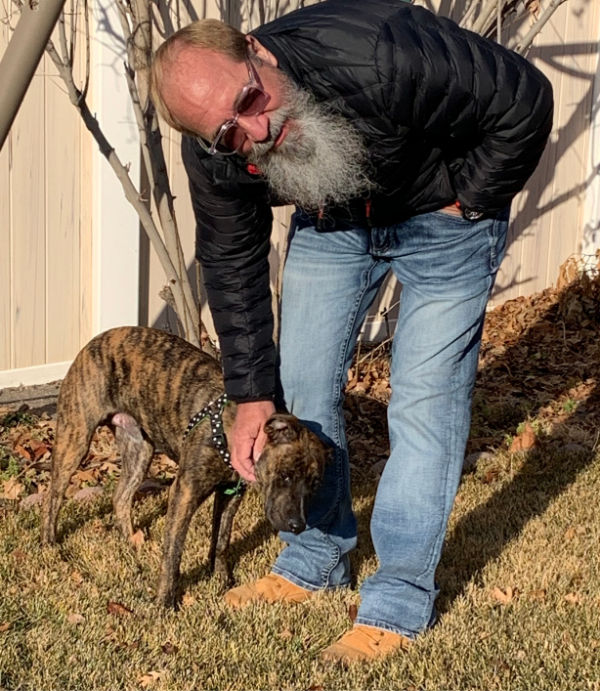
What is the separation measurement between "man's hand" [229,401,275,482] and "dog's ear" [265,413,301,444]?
0.10 feet

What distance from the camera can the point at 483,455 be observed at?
6473 millimetres

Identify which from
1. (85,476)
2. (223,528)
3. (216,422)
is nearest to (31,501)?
(85,476)

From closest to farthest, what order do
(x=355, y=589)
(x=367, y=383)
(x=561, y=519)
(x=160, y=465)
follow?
1. (x=355, y=589)
2. (x=561, y=519)
3. (x=160, y=465)
4. (x=367, y=383)

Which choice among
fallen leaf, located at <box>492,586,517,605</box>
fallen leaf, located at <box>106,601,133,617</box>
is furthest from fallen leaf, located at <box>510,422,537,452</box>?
fallen leaf, located at <box>106,601,133,617</box>

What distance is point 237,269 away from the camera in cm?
397

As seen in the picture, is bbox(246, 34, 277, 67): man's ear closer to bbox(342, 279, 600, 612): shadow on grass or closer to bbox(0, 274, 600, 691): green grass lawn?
bbox(0, 274, 600, 691): green grass lawn

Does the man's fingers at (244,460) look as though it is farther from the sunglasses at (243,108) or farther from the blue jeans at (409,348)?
the sunglasses at (243,108)

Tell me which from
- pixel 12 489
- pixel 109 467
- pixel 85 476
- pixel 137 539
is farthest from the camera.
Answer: pixel 109 467

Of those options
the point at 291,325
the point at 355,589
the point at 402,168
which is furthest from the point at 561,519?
the point at 402,168

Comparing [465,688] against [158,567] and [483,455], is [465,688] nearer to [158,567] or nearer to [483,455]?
[158,567]

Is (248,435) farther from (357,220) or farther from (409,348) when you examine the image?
(357,220)

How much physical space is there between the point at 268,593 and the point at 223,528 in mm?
408

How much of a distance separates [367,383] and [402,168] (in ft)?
12.8

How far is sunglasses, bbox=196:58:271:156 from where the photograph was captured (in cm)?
323
